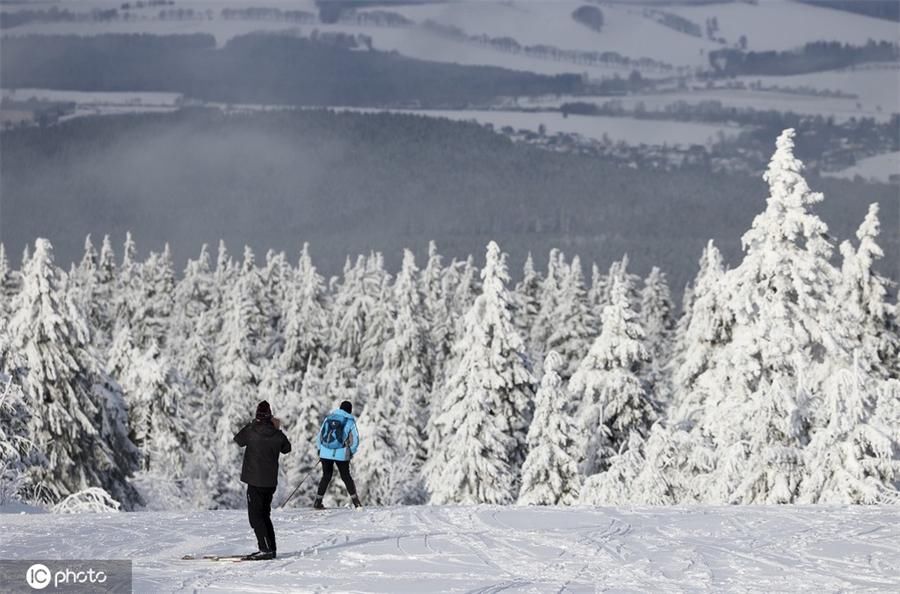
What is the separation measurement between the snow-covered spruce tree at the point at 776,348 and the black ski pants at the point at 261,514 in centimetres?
1453

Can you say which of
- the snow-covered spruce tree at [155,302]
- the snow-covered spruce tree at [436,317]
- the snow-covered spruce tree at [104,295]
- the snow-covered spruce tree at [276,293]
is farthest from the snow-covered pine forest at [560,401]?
the snow-covered spruce tree at [104,295]

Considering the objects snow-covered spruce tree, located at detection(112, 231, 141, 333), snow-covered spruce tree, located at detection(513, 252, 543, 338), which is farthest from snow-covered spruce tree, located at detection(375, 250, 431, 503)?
snow-covered spruce tree, located at detection(112, 231, 141, 333)

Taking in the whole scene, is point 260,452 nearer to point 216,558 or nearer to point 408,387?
point 216,558

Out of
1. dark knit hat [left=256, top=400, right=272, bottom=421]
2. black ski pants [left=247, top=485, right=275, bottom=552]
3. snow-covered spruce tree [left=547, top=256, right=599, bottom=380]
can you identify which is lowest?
black ski pants [left=247, top=485, right=275, bottom=552]

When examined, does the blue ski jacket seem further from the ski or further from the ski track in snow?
the ski

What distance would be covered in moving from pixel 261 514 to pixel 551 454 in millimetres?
20198

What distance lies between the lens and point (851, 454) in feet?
88.5

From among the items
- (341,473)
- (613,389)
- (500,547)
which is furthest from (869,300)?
(500,547)

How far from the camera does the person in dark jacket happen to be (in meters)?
17.8

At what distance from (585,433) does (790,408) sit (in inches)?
384

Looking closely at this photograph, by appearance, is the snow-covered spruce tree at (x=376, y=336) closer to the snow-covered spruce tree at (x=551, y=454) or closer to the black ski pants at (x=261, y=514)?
the snow-covered spruce tree at (x=551, y=454)

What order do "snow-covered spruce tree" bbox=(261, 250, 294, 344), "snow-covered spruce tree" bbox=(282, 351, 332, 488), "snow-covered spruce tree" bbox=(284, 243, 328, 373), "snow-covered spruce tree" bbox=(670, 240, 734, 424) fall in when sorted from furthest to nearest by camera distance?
"snow-covered spruce tree" bbox=(261, 250, 294, 344) → "snow-covered spruce tree" bbox=(284, 243, 328, 373) → "snow-covered spruce tree" bbox=(282, 351, 332, 488) → "snow-covered spruce tree" bbox=(670, 240, 734, 424)

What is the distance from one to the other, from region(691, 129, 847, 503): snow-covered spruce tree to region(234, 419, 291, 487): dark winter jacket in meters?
14.8

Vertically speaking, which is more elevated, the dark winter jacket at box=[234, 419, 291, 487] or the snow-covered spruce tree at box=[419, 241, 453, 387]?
the snow-covered spruce tree at box=[419, 241, 453, 387]
